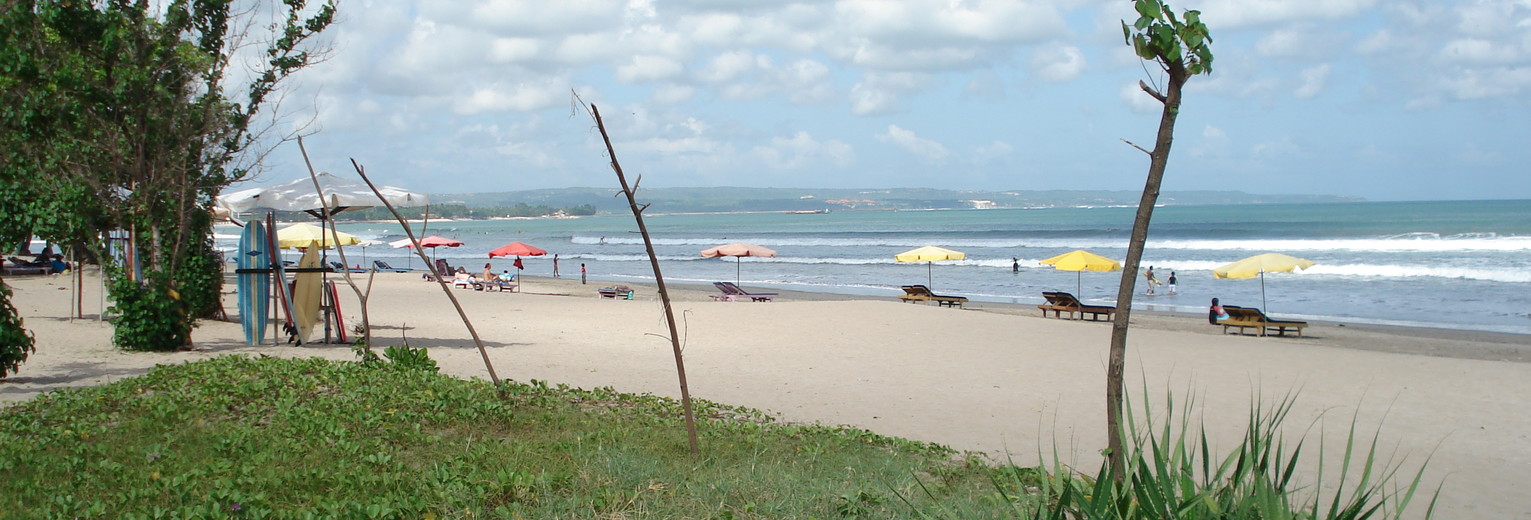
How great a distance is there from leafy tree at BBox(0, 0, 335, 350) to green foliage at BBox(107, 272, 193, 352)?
0.03ft

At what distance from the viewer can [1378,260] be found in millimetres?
37344

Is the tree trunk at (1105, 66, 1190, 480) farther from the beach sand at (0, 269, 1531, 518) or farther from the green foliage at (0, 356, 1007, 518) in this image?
the beach sand at (0, 269, 1531, 518)

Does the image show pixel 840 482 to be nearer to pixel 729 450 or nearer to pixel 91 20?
pixel 729 450

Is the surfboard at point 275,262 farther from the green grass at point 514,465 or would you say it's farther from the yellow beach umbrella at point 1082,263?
the yellow beach umbrella at point 1082,263

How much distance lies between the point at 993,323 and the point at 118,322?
41.7 feet

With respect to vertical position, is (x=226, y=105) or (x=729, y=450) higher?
(x=226, y=105)

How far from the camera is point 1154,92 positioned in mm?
3359

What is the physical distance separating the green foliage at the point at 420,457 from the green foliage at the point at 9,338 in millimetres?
862

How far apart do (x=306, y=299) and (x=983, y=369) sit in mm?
7669

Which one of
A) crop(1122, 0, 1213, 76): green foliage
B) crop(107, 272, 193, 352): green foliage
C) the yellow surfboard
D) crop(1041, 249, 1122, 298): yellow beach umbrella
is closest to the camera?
crop(1122, 0, 1213, 76): green foliage

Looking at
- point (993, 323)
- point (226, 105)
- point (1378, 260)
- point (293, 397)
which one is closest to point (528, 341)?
point (226, 105)

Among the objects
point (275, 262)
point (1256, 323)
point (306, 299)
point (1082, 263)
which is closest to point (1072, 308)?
point (1082, 263)

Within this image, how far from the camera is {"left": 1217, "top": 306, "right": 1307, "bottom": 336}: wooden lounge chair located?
701 inches

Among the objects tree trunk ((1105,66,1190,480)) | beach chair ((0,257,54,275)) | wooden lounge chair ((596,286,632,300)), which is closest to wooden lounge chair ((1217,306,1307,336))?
wooden lounge chair ((596,286,632,300))
